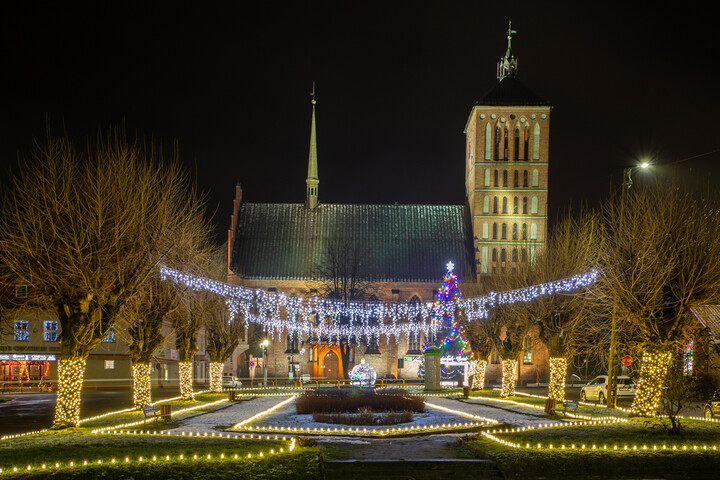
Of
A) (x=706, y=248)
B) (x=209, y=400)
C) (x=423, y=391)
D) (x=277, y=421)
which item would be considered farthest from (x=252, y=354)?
(x=706, y=248)

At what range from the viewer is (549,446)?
56.5 ft

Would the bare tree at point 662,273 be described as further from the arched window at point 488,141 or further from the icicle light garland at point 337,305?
the arched window at point 488,141

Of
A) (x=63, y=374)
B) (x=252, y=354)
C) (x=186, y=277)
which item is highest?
(x=186, y=277)

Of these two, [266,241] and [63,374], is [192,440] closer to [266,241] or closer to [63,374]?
[63,374]

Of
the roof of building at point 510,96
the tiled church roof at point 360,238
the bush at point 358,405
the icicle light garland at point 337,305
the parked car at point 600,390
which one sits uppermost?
the roof of building at point 510,96

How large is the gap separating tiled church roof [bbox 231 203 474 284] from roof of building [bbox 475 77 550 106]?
482 inches

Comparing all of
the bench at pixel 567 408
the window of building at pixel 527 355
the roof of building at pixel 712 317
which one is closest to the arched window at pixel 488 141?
the window of building at pixel 527 355

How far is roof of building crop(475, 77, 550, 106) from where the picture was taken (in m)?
69.4

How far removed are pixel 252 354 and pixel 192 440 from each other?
51936 millimetres

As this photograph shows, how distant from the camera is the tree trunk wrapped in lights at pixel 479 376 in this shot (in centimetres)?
4450

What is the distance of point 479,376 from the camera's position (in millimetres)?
44906

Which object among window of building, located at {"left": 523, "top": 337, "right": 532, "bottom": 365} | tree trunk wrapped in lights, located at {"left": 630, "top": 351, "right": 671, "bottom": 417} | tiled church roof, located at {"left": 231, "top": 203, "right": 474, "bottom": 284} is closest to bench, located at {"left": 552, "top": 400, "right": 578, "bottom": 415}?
tree trunk wrapped in lights, located at {"left": 630, "top": 351, "right": 671, "bottom": 417}

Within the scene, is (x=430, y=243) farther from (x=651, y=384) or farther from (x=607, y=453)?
(x=607, y=453)

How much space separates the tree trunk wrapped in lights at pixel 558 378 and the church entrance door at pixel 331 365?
135 feet
